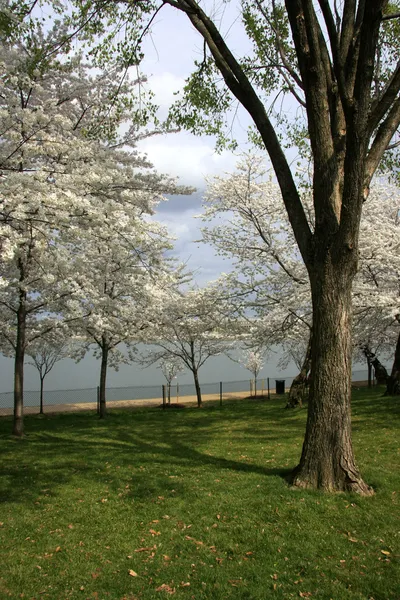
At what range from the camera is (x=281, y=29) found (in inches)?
317

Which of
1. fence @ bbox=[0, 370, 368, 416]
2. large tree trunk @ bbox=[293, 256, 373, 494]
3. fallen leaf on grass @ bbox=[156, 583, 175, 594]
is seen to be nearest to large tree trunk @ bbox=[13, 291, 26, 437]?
large tree trunk @ bbox=[293, 256, 373, 494]

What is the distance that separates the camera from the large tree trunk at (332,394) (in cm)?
543

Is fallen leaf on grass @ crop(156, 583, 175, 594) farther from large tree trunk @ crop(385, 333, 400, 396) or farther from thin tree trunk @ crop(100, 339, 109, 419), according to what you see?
large tree trunk @ crop(385, 333, 400, 396)

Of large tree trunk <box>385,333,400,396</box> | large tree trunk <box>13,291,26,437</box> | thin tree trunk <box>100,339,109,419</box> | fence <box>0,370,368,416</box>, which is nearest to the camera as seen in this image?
large tree trunk <box>13,291,26,437</box>

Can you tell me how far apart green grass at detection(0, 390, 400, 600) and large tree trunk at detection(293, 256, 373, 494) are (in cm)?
26

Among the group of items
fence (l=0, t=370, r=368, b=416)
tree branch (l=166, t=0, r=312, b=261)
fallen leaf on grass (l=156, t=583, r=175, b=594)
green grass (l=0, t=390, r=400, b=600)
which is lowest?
fence (l=0, t=370, r=368, b=416)

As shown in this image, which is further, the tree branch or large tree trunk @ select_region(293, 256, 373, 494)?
the tree branch

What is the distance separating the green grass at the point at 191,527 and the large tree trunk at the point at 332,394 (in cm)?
26

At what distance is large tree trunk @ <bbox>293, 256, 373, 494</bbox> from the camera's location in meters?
5.43

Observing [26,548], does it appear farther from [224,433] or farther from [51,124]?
[224,433]

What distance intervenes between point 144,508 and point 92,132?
20.8 ft

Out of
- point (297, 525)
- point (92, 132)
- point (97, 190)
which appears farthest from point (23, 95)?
point (297, 525)

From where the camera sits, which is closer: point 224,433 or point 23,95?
point 23,95

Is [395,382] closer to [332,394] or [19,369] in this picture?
[332,394]
